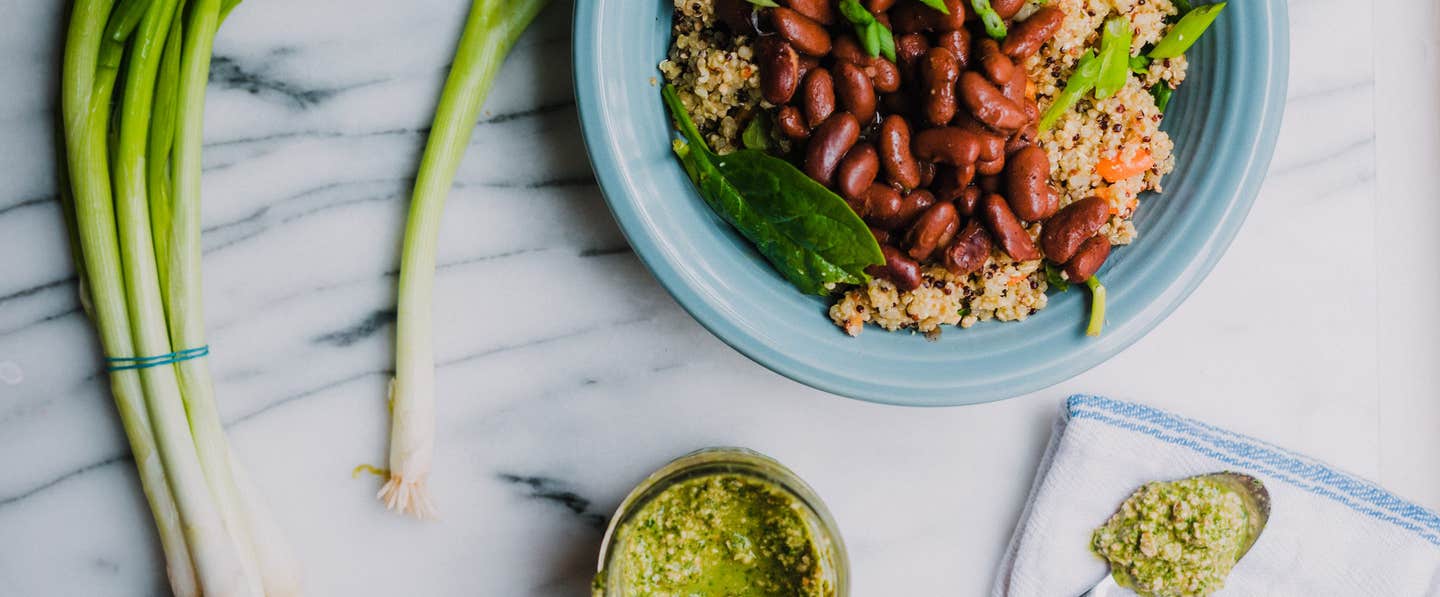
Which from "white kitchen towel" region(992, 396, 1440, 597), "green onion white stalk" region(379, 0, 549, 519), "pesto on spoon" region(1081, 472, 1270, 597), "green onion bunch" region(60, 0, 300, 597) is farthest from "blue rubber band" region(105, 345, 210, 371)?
"pesto on spoon" region(1081, 472, 1270, 597)

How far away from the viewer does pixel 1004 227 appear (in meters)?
1.54

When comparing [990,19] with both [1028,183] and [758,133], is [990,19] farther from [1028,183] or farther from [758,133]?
[758,133]

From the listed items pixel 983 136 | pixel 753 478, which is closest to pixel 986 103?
pixel 983 136

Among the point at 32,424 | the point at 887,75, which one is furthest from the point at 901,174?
the point at 32,424

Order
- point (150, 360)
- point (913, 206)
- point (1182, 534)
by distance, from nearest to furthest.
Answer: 1. point (913, 206)
2. point (150, 360)
3. point (1182, 534)

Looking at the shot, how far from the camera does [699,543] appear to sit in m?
1.81

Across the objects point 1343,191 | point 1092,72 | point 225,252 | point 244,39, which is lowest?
point 1343,191

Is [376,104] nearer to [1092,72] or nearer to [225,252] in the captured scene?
[225,252]

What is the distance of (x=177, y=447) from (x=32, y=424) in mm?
347

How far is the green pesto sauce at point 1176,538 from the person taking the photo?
1878mm

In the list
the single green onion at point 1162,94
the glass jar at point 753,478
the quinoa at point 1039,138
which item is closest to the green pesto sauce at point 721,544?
the glass jar at point 753,478

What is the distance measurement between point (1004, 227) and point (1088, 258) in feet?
0.53

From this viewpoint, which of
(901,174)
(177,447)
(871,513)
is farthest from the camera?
(871,513)

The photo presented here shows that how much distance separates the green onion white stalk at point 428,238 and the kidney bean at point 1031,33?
0.82 m
